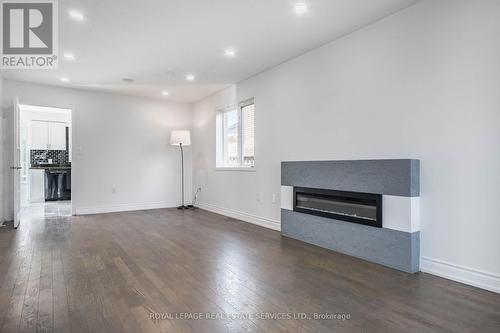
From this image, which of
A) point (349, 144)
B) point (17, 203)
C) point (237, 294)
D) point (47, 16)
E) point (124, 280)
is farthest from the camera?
point (17, 203)

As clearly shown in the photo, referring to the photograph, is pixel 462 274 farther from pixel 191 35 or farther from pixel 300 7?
pixel 191 35

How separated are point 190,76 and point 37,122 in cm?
567

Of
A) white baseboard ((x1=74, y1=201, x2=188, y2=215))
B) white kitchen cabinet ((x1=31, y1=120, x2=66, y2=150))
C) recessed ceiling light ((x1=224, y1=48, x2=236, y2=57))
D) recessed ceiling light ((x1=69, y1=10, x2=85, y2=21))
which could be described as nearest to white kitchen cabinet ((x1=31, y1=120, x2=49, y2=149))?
white kitchen cabinet ((x1=31, y1=120, x2=66, y2=150))

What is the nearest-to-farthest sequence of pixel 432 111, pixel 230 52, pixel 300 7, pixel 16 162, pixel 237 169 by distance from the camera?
pixel 432 111 < pixel 300 7 < pixel 230 52 < pixel 16 162 < pixel 237 169

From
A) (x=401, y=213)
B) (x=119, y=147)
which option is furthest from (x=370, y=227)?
(x=119, y=147)

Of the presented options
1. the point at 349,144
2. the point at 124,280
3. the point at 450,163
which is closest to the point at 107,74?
the point at 124,280

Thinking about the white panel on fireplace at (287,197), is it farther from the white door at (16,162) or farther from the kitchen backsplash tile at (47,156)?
the kitchen backsplash tile at (47,156)

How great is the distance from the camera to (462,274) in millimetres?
2340

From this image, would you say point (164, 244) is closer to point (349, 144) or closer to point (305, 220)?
point (305, 220)

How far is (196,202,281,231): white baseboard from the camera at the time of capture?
4.32 metres

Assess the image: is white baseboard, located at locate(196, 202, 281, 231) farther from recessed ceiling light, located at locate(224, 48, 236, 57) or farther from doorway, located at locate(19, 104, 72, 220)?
doorway, located at locate(19, 104, 72, 220)

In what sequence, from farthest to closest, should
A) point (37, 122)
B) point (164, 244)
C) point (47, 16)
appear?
1. point (37, 122)
2. point (164, 244)
3. point (47, 16)

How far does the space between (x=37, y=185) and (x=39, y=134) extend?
1380mm

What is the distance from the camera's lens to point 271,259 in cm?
292
